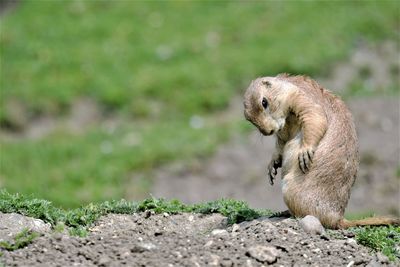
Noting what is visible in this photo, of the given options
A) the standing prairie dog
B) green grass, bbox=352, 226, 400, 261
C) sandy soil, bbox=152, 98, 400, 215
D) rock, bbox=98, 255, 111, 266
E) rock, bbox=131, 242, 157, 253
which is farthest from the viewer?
sandy soil, bbox=152, 98, 400, 215

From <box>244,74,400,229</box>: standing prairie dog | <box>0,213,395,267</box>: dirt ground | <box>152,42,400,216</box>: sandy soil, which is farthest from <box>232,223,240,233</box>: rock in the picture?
<box>152,42,400,216</box>: sandy soil

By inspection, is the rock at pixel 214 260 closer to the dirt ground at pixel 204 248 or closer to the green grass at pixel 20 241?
the dirt ground at pixel 204 248

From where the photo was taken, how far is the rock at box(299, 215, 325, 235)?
6.65 m

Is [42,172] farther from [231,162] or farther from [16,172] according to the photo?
[231,162]

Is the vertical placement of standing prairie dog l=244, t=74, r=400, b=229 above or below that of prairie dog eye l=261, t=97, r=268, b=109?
below

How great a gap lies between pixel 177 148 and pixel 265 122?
7.15 m

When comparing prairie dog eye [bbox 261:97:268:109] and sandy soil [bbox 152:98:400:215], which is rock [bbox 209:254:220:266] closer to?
prairie dog eye [bbox 261:97:268:109]

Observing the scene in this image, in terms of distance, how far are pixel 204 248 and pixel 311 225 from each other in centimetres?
89

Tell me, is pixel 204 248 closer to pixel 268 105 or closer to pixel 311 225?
pixel 311 225

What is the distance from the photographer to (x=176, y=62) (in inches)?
659

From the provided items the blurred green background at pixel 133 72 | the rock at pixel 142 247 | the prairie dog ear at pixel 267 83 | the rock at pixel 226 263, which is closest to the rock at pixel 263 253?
the rock at pixel 226 263

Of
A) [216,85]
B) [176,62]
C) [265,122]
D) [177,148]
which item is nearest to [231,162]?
[177,148]

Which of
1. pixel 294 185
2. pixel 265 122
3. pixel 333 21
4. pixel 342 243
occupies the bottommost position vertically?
pixel 342 243

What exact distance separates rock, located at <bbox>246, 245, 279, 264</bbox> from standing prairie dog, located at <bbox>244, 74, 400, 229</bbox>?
2.20 feet
